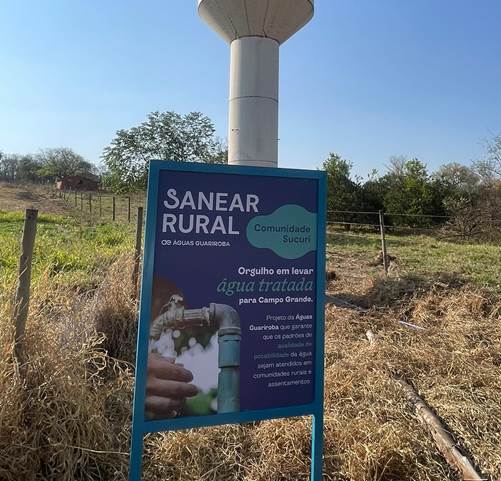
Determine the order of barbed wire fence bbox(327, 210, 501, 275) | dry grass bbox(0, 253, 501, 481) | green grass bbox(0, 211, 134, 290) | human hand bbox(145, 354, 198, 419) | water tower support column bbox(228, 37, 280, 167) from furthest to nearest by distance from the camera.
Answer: barbed wire fence bbox(327, 210, 501, 275)
water tower support column bbox(228, 37, 280, 167)
green grass bbox(0, 211, 134, 290)
dry grass bbox(0, 253, 501, 481)
human hand bbox(145, 354, 198, 419)

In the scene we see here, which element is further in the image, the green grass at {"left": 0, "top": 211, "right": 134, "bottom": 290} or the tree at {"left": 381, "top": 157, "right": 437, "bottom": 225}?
Answer: the tree at {"left": 381, "top": 157, "right": 437, "bottom": 225}

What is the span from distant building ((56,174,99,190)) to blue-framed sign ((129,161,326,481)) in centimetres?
5478

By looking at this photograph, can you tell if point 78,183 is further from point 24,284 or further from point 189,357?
point 189,357

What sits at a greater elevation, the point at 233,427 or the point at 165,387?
the point at 165,387

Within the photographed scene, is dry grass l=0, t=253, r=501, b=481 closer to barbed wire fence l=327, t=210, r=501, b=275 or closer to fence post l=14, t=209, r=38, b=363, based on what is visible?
fence post l=14, t=209, r=38, b=363

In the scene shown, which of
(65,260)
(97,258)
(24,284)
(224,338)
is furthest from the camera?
(65,260)

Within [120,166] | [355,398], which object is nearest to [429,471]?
[355,398]

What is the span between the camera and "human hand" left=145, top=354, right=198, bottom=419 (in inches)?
96.9

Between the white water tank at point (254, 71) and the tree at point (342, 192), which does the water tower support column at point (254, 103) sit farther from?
the tree at point (342, 192)

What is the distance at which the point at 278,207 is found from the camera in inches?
108

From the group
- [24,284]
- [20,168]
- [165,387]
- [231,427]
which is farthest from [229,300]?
[20,168]

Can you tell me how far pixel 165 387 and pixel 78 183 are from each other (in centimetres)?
6027

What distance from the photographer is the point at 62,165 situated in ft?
223

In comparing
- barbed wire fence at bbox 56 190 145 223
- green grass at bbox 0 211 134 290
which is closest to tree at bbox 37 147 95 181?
barbed wire fence at bbox 56 190 145 223
